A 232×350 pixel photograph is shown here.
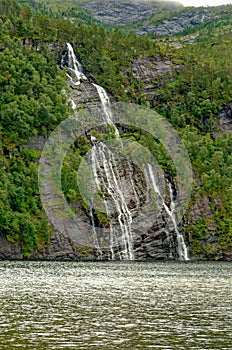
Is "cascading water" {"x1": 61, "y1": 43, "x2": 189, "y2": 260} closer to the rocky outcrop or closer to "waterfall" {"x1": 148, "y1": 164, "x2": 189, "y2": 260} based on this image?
"waterfall" {"x1": 148, "y1": 164, "x2": 189, "y2": 260}

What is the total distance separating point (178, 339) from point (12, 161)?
86876mm

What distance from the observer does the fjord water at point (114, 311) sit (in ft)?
107

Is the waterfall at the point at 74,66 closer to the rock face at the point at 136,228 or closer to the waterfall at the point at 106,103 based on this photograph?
the waterfall at the point at 106,103

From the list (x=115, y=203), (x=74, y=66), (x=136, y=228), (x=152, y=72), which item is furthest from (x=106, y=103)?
(x=136, y=228)

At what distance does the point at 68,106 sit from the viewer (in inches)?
5325

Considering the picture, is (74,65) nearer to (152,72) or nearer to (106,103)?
(106,103)

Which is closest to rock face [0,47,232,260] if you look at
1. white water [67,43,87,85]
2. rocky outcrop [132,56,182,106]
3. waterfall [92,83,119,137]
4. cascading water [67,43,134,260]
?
cascading water [67,43,134,260]

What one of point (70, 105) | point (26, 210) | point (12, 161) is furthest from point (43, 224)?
point (70, 105)

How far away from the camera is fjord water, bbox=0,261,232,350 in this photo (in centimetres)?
3254

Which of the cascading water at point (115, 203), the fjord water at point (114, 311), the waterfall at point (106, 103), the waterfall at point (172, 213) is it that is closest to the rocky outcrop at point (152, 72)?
the waterfall at point (106, 103)

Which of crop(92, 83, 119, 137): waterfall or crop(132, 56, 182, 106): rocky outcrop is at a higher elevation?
crop(132, 56, 182, 106): rocky outcrop

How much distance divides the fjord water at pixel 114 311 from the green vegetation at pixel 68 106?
37470 millimetres

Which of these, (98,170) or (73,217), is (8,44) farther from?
(73,217)

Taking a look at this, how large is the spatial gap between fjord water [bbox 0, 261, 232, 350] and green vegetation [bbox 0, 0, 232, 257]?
3747 cm
